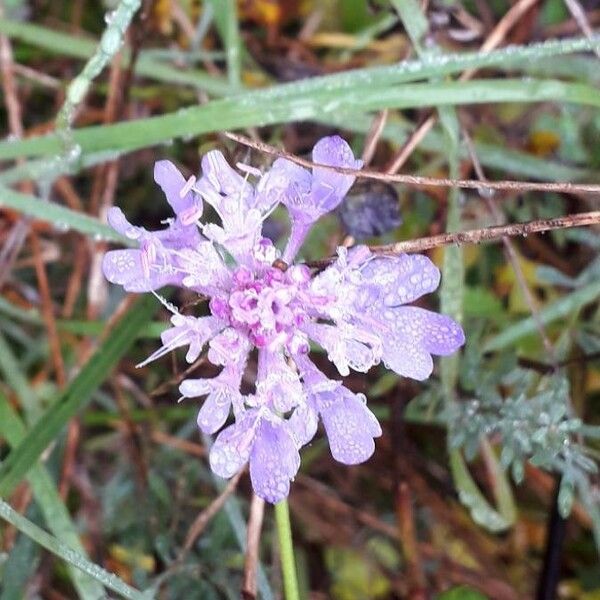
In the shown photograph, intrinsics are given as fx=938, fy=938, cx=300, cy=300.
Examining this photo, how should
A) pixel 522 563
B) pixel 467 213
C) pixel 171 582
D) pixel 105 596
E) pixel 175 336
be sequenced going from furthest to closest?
pixel 522 563 → pixel 467 213 → pixel 171 582 → pixel 105 596 → pixel 175 336

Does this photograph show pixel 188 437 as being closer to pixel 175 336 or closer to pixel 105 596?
pixel 105 596

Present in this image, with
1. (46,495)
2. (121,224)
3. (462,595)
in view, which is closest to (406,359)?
(121,224)

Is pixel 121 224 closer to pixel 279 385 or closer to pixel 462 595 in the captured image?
pixel 279 385

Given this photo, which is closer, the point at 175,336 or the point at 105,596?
the point at 175,336

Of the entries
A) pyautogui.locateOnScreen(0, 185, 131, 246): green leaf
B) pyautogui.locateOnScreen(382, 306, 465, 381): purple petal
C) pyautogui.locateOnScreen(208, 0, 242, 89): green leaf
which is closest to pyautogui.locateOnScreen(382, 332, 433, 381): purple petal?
pyautogui.locateOnScreen(382, 306, 465, 381): purple petal

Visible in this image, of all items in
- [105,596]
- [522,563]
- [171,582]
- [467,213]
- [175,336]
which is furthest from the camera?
[522,563]

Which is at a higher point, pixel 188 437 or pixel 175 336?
pixel 188 437

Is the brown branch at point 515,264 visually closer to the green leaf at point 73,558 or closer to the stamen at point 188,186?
the stamen at point 188,186

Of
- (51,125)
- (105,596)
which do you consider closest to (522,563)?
(105,596)
